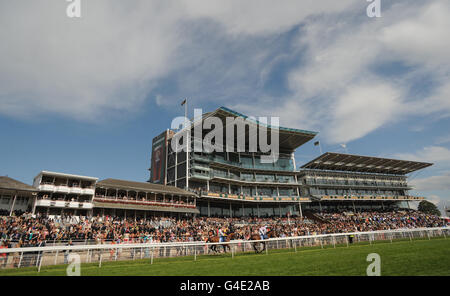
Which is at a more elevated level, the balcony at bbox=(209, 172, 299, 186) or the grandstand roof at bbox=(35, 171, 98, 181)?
the balcony at bbox=(209, 172, 299, 186)

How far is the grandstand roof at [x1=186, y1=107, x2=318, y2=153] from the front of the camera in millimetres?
42969

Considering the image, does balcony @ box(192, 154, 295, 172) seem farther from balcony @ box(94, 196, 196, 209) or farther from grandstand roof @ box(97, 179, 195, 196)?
balcony @ box(94, 196, 196, 209)

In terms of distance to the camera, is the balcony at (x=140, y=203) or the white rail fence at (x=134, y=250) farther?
the balcony at (x=140, y=203)

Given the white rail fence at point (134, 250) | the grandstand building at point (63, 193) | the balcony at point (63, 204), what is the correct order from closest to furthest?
the white rail fence at point (134, 250), the balcony at point (63, 204), the grandstand building at point (63, 193)

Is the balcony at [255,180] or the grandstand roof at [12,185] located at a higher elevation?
the balcony at [255,180]

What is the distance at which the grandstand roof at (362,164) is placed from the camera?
2280 inches

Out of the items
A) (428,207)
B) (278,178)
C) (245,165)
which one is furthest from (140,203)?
(428,207)

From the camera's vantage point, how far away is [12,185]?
2488cm

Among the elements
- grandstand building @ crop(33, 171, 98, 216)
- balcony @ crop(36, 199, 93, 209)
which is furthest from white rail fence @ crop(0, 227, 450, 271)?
grandstand building @ crop(33, 171, 98, 216)

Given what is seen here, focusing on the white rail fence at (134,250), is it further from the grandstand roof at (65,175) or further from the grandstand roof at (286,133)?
the grandstand roof at (286,133)

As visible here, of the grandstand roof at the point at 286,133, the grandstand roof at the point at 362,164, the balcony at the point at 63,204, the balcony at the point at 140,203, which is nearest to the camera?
the balcony at the point at 63,204

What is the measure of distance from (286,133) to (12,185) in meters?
44.0

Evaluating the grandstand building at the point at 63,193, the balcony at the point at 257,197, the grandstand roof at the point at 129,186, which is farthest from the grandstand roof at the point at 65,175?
the balcony at the point at 257,197
